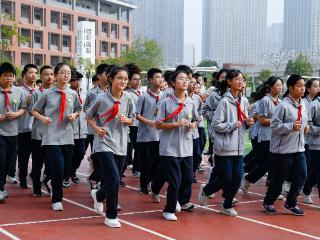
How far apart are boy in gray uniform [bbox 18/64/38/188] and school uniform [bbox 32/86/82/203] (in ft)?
4.51

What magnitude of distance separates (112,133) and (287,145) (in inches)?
82.3

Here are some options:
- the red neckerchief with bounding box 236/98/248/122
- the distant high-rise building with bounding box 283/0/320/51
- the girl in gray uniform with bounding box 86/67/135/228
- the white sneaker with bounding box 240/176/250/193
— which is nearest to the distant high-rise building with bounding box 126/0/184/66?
the distant high-rise building with bounding box 283/0/320/51

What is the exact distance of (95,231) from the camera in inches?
217

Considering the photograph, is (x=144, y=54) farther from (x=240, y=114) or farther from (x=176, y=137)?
(x=176, y=137)

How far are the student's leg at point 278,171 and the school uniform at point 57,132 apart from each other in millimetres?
2504

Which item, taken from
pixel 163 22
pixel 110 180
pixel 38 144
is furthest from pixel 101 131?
pixel 163 22

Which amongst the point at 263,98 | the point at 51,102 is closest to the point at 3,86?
the point at 51,102

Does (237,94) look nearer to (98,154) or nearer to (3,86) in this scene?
(98,154)

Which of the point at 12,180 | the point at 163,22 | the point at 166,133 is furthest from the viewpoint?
the point at 163,22

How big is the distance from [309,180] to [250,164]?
1362mm

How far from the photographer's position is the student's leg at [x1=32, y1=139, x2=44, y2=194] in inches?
288

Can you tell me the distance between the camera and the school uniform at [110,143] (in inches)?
Result: 225

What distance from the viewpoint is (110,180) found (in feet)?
18.7

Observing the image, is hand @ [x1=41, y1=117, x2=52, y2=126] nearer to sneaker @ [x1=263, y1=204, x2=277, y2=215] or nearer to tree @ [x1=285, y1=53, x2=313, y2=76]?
sneaker @ [x1=263, y1=204, x2=277, y2=215]
